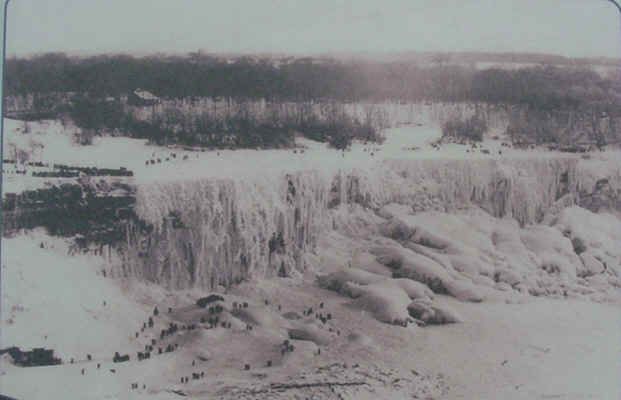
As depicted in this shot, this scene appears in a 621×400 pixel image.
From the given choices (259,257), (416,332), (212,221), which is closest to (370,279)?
(416,332)

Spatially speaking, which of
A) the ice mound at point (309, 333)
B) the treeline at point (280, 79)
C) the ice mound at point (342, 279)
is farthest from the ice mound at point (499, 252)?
the treeline at point (280, 79)

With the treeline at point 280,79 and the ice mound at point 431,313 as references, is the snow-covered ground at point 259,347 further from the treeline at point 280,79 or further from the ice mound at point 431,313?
the treeline at point 280,79

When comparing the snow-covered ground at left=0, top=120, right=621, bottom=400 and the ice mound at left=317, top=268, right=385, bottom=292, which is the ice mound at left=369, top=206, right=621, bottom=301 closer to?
the snow-covered ground at left=0, top=120, right=621, bottom=400

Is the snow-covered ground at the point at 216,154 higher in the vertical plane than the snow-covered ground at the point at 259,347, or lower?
higher

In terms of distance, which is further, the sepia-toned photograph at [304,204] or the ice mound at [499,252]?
the ice mound at [499,252]

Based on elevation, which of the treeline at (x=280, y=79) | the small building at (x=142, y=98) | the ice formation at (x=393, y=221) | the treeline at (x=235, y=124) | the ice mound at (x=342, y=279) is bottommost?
the ice mound at (x=342, y=279)

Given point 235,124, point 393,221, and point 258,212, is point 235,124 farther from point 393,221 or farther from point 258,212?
point 393,221

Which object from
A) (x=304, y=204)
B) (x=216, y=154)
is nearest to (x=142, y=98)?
(x=216, y=154)

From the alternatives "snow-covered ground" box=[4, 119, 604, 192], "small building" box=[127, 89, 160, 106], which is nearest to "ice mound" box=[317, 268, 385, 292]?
"snow-covered ground" box=[4, 119, 604, 192]
